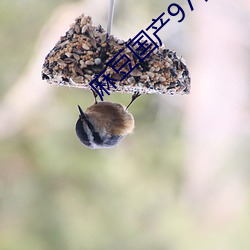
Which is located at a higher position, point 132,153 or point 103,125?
point 132,153

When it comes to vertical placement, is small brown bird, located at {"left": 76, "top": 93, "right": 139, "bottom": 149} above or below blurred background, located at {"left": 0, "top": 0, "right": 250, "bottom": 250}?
below

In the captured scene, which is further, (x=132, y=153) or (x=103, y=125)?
A: (x=132, y=153)

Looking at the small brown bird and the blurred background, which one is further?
the blurred background
